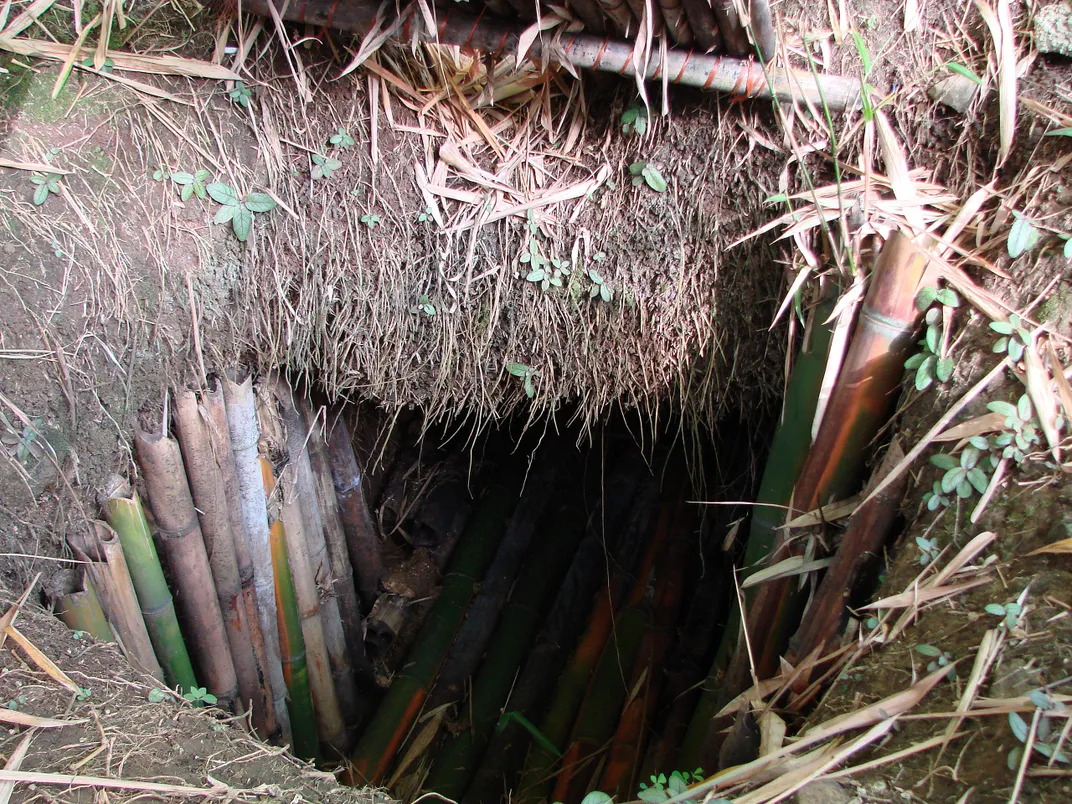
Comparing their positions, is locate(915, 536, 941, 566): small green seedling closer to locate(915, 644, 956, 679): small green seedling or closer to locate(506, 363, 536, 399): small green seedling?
locate(915, 644, 956, 679): small green seedling

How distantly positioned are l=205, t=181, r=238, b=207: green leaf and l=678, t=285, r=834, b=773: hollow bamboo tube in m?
1.43

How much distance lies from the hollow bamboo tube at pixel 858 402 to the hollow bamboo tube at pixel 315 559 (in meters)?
1.46

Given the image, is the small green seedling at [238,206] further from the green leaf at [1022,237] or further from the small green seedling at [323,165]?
the green leaf at [1022,237]

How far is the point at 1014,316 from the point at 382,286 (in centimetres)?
146

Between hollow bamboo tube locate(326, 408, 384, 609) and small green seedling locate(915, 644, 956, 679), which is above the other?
small green seedling locate(915, 644, 956, 679)

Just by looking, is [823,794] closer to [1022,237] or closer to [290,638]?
[1022,237]

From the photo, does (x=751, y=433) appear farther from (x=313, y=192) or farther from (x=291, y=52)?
(x=291, y=52)

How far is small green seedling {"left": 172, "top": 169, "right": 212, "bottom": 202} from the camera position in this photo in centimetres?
181

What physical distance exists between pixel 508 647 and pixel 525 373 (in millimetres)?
1272

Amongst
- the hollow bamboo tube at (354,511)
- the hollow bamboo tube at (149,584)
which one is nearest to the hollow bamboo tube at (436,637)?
the hollow bamboo tube at (354,511)

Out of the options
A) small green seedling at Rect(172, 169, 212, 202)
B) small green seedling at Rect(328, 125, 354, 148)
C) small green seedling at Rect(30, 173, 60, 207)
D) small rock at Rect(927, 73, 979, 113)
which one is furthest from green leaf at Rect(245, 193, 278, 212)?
small rock at Rect(927, 73, 979, 113)

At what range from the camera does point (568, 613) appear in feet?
9.73

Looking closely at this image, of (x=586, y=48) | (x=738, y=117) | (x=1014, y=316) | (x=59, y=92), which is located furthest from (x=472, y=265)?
(x=1014, y=316)

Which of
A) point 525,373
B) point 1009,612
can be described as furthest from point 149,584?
point 1009,612
